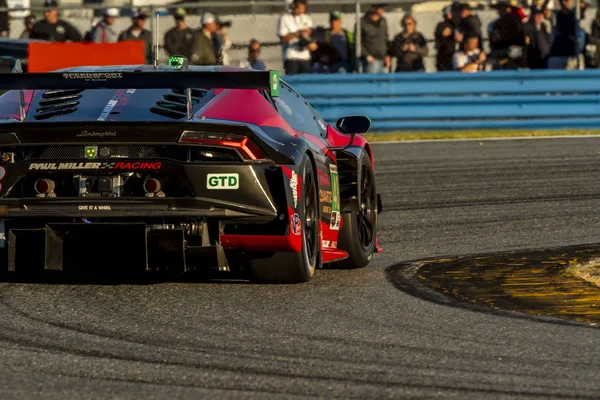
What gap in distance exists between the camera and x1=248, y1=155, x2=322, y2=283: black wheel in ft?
24.1

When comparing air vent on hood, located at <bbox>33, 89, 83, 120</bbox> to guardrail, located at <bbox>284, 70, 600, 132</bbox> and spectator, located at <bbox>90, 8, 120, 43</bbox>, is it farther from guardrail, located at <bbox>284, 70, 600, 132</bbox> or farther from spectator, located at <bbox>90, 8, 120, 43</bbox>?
spectator, located at <bbox>90, 8, 120, 43</bbox>

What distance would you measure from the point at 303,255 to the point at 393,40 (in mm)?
12883

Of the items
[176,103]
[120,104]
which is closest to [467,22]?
[176,103]

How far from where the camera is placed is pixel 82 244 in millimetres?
7027

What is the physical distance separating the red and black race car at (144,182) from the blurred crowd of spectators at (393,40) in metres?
12.0

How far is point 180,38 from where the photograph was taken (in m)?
19.2

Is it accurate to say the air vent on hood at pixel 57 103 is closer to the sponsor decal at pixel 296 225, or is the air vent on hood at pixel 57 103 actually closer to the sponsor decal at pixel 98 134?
the sponsor decal at pixel 98 134

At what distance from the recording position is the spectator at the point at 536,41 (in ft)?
63.9

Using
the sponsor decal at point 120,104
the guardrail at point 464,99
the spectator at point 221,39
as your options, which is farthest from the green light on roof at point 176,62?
the guardrail at point 464,99

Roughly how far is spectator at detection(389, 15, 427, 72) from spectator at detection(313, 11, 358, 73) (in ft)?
1.97

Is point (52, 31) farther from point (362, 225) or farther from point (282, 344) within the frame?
point (282, 344)

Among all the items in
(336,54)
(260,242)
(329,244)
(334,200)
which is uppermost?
(336,54)

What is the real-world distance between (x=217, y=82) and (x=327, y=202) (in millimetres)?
1275

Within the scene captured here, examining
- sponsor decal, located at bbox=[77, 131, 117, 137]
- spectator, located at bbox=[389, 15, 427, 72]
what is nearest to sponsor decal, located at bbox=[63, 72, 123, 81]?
sponsor decal, located at bbox=[77, 131, 117, 137]
